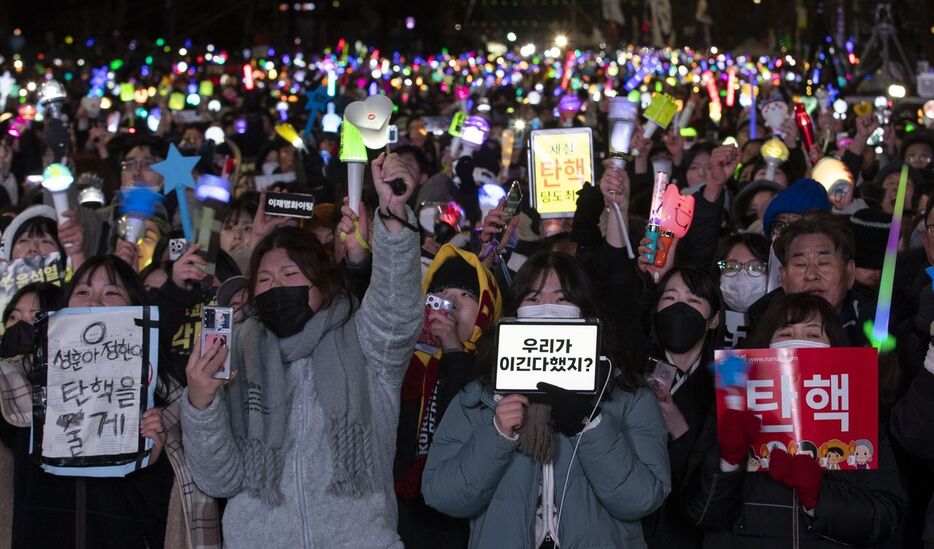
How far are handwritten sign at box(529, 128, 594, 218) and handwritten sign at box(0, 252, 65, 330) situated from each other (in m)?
2.50

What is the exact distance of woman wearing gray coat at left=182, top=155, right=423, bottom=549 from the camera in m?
4.75

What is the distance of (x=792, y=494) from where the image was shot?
16.3ft

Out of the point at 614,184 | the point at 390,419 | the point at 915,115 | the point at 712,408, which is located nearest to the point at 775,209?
the point at 614,184

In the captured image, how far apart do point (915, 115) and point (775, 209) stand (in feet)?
34.8

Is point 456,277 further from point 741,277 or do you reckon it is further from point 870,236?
point 870,236

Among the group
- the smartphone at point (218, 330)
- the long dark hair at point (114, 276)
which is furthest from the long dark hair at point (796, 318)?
the long dark hair at point (114, 276)

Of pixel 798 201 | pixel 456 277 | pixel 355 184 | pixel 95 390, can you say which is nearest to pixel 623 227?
pixel 456 277

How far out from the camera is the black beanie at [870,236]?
21.6ft

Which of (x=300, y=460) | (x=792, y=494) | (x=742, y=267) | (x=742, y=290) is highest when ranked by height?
(x=742, y=267)

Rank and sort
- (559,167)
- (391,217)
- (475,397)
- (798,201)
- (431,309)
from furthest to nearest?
(559,167) < (798,201) < (431,309) < (475,397) < (391,217)

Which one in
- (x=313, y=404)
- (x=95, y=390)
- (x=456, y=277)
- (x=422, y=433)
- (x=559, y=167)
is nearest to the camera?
(x=313, y=404)

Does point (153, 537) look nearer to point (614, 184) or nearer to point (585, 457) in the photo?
point (585, 457)

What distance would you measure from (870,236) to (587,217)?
4.67ft

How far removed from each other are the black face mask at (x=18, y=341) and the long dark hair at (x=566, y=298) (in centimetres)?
207
